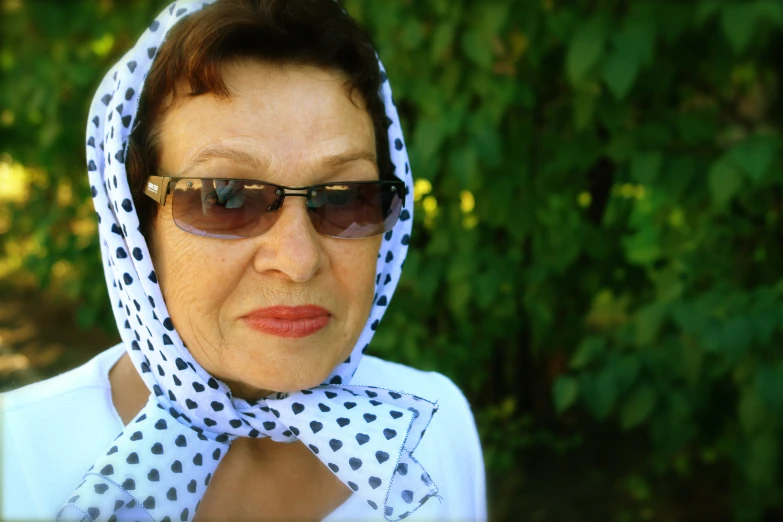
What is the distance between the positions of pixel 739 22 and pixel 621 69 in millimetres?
402

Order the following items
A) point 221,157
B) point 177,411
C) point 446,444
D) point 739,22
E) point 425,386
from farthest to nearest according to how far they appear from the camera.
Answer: point 739,22
point 425,386
point 446,444
point 177,411
point 221,157

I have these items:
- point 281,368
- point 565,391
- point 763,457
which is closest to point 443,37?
point 565,391

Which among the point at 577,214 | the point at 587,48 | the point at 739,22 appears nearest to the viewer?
the point at 739,22

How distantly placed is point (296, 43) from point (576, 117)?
216 centimetres

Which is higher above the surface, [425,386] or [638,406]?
[425,386]

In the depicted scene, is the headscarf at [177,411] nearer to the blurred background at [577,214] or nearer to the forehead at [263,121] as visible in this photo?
the forehead at [263,121]

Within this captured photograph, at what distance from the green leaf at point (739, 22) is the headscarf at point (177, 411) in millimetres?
1772

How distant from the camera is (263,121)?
1351 millimetres

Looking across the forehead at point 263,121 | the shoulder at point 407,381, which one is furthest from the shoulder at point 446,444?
the forehead at point 263,121

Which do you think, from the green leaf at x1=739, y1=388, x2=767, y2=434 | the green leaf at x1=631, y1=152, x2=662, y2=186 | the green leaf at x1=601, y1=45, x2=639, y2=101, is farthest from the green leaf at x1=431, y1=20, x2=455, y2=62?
the green leaf at x1=739, y1=388, x2=767, y2=434

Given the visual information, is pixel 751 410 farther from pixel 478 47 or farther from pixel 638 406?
pixel 478 47

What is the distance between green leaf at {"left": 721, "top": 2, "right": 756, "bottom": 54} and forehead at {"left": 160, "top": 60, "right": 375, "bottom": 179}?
65.6 inches

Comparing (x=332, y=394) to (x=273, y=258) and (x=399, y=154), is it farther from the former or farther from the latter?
(x=399, y=154)

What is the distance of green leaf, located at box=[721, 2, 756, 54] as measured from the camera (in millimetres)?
2404
